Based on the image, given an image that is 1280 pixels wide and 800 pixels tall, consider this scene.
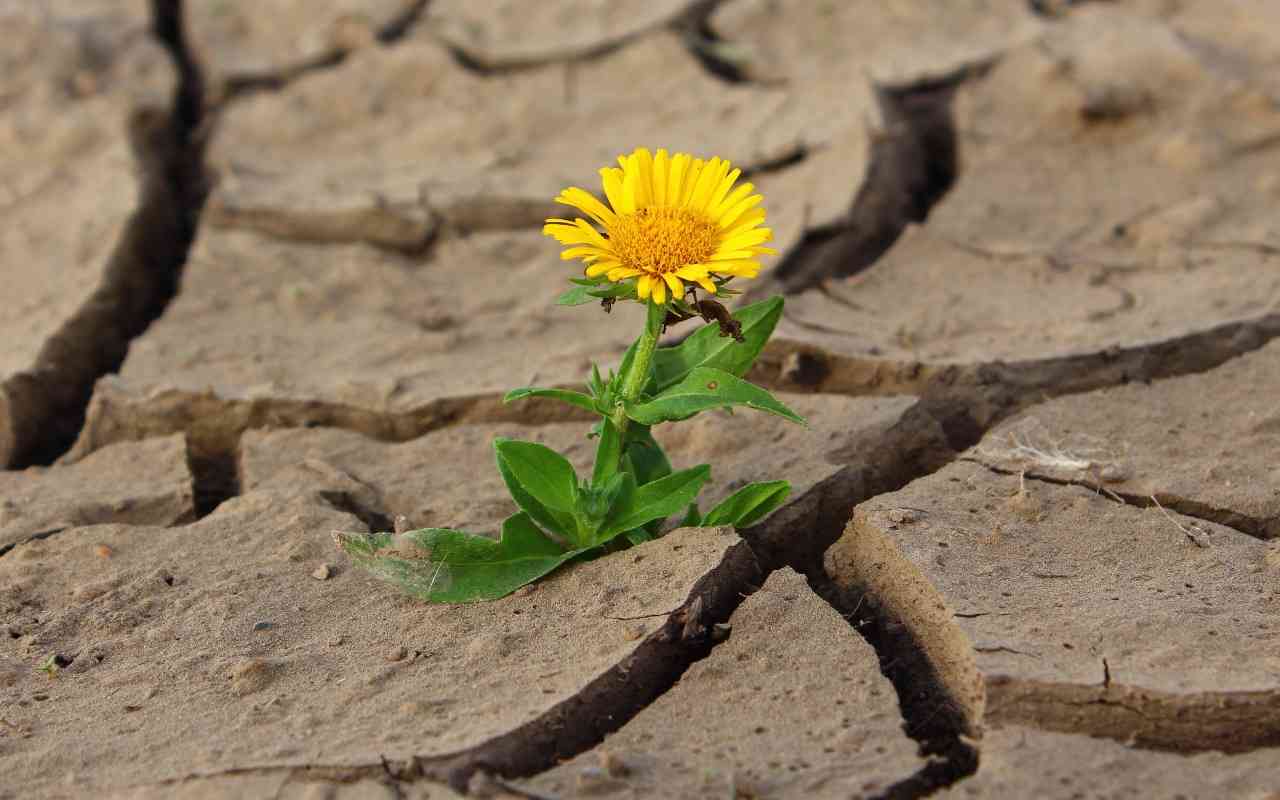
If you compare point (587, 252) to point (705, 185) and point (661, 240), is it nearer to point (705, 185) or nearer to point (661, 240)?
point (661, 240)

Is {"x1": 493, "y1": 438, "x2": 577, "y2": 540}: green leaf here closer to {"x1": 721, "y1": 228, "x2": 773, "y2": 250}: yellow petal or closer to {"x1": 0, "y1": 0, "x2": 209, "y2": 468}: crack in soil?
{"x1": 721, "y1": 228, "x2": 773, "y2": 250}: yellow petal

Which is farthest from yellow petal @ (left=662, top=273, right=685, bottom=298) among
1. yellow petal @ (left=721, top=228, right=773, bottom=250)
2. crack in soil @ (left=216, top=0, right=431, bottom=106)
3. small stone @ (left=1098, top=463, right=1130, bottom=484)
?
crack in soil @ (left=216, top=0, right=431, bottom=106)

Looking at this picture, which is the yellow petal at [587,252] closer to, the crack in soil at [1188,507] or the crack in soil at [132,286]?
the crack in soil at [1188,507]

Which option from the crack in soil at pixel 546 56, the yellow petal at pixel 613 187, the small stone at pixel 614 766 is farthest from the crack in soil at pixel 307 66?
the small stone at pixel 614 766

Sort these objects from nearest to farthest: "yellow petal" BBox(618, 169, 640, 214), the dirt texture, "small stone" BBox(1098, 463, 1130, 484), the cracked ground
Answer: the dirt texture → the cracked ground → "yellow petal" BBox(618, 169, 640, 214) → "small stone" BBox(1098, 463, 1130, 484)

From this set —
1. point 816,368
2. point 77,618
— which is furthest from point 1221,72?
point 77,618

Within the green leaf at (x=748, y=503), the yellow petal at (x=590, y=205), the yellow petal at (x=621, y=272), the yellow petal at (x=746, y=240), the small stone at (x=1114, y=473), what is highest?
the yellow petal at (x=590, y=205)

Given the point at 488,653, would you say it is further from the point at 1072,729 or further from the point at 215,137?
the point at 215,137

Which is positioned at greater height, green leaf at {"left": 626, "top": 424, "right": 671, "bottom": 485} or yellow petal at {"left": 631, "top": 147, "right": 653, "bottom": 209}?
yellow petal at {"left": 631, "top": 147, "right": 653, "bottom": 209}
